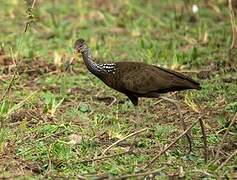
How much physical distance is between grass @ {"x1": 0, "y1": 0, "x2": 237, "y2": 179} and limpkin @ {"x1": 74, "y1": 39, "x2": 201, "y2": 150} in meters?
0.40

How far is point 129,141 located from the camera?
705 centimetres

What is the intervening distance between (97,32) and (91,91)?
323cm

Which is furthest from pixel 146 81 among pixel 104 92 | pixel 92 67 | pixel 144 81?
pixel 104 92

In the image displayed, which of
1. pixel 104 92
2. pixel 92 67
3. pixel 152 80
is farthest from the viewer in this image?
pixel 104 92

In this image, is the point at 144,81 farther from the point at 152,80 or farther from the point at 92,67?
the point at 92,67

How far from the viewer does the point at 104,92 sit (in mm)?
8977

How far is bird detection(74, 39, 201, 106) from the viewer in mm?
6801

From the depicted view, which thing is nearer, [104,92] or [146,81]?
[146,81]

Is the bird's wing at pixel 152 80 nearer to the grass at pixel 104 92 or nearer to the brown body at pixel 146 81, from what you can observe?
the brown body at pixel 146 81

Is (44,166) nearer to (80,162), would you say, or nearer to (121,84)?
(80,162)

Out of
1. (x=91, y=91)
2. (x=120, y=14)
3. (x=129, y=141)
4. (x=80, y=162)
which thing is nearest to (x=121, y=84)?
(x=129, y=141)

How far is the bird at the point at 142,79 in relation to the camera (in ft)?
22.3

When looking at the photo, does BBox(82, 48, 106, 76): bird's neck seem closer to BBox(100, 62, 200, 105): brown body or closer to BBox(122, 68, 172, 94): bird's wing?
BBox(100, 62, 200, 105): brown body

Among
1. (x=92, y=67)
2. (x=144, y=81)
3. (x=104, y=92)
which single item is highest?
(x=92, y=67)
